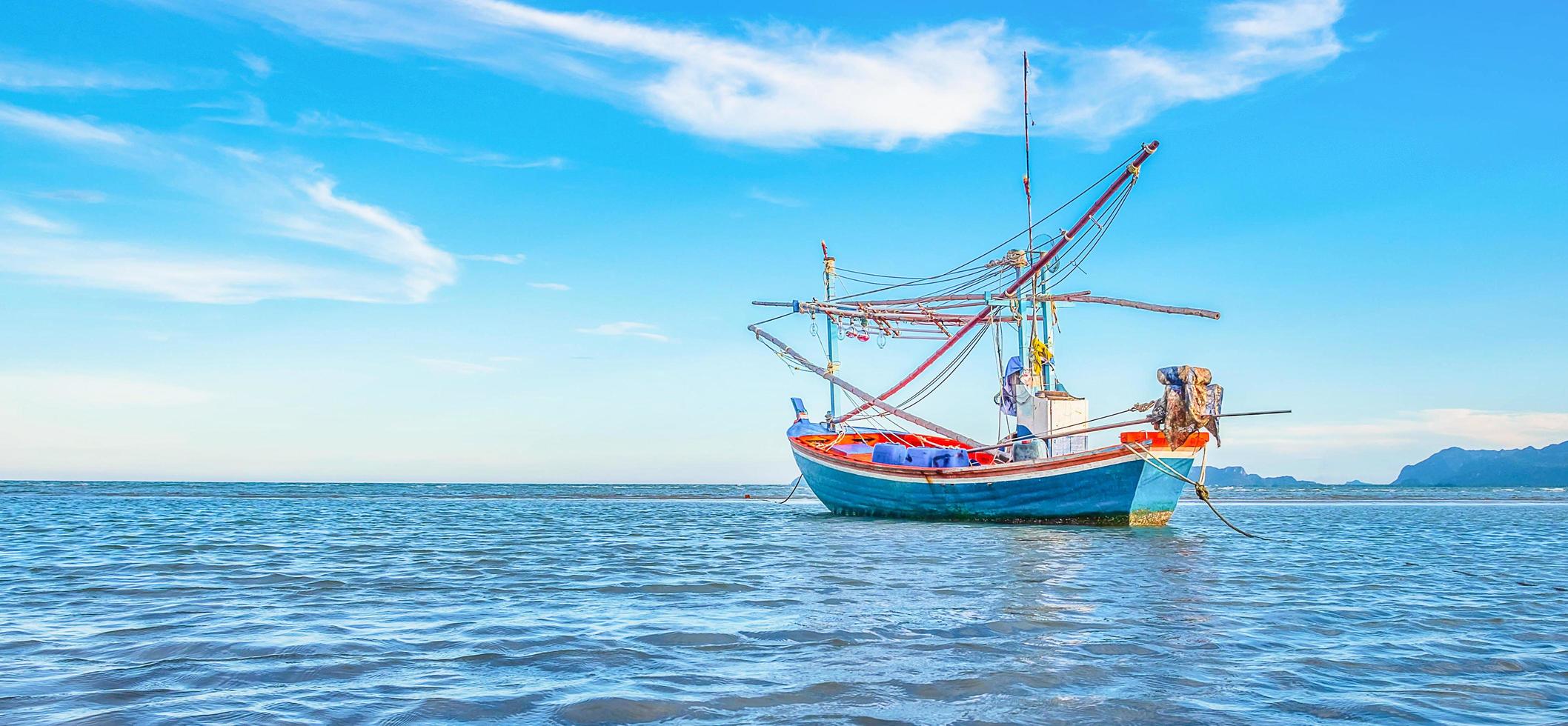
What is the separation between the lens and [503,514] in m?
40.0

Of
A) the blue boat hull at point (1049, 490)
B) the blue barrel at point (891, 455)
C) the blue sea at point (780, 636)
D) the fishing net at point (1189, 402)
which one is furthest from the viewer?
the blue barrel at point (891, 455)

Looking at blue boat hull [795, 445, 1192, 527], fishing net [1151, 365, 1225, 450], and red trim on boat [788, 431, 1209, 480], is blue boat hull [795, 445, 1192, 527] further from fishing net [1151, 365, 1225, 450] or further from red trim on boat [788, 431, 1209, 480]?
fishing net [1151, 365, 1225, 450]

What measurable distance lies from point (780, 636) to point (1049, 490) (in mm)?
18809

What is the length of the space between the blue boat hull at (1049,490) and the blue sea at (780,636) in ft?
20.1

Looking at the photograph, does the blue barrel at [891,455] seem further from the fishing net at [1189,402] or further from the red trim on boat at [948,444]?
the fishing net at [1189,402]

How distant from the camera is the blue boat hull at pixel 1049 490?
2469 centimetres

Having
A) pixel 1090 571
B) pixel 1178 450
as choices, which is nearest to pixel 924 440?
pixel 1178 450

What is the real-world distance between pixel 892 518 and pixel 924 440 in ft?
28.4

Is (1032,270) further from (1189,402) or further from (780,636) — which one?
(780,636)

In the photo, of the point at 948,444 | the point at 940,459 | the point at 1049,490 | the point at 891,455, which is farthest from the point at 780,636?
the point at 948,444

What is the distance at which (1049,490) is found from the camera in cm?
2597

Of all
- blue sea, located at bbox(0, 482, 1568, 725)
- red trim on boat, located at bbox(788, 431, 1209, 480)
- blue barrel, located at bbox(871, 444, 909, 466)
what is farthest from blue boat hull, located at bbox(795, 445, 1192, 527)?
blue sea, located at bbox(0, 482, 1568, 725)

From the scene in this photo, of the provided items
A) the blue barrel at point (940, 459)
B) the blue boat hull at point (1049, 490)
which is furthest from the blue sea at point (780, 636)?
the blue barrel at point (940, 459)

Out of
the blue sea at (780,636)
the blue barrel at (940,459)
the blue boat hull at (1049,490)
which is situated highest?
the blue barrel at (940,459)
